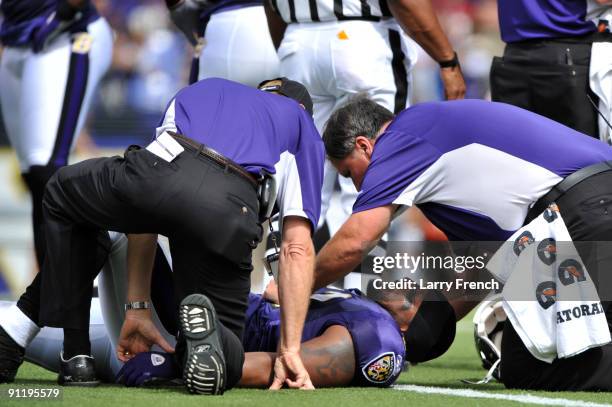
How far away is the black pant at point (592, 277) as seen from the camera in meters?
3.98

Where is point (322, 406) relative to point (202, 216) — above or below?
below

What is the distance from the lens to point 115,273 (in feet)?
13.7

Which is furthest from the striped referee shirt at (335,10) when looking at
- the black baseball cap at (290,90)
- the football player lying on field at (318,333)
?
the football player lying on field at (318,333)

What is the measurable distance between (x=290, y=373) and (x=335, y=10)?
2.41m

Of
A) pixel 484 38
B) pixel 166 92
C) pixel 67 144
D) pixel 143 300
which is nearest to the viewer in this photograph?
pixel 143 300

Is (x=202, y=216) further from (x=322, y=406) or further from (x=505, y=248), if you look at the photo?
(x=505, y=248)

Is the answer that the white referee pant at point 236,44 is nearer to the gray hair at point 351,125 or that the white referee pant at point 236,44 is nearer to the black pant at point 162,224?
the gray hair at point 351,125

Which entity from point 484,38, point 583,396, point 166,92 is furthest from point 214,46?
point 484,38

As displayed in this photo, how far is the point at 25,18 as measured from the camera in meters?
6.28

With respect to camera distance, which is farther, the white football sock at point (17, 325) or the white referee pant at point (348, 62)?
the white referee pant at point (348, 62)

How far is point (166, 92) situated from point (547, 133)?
8232 mm

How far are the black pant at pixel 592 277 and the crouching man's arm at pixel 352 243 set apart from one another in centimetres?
62

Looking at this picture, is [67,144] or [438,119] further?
[67,144]

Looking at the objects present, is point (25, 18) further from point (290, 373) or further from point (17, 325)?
point (290, 373)
